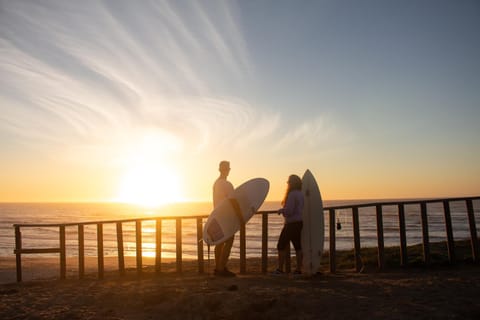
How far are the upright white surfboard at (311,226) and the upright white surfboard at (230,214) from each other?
84cm

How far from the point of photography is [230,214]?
8016 millimetres

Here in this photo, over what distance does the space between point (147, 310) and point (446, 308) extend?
12.5 ft

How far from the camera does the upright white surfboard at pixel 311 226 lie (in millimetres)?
7543

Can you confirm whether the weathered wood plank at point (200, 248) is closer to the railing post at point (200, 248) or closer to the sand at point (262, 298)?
the railing post at point (200, 248)

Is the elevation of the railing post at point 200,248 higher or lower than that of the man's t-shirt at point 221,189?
lower

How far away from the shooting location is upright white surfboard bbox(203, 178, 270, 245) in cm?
773

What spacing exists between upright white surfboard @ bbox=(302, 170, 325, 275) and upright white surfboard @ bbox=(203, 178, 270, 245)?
0.84 meters

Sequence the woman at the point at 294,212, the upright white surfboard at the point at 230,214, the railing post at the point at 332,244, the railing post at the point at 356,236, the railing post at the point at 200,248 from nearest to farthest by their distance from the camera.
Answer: the woman at the point at 294,212, the upright white surfboard at the point at 230,214, the railing post at the point at 332,244, the railing post at the point at 356,236, the railing post at the point at 200,248

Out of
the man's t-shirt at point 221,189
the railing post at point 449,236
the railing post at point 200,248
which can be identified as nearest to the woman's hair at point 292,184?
the man's t-shirt at point 221,189

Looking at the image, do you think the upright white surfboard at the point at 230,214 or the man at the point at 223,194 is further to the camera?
the upright white surfboard at the point at 230,214

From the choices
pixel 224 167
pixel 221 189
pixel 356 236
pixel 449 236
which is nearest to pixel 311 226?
pixel 356 236

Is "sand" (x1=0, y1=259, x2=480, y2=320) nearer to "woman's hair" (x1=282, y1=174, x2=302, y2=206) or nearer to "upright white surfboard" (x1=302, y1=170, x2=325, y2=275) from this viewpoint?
"upright white surfboard" (x1=302, y1=170, x2=325, y2=275)

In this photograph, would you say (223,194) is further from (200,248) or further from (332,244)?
(332,244)

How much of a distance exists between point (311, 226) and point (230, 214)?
5.09ft
